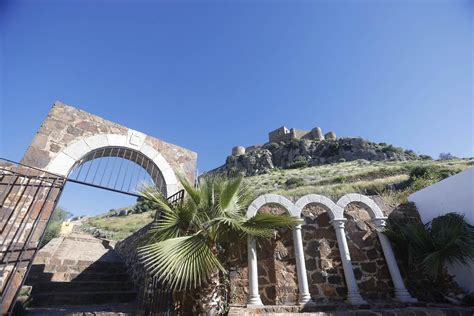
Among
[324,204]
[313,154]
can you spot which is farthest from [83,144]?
[313,154]

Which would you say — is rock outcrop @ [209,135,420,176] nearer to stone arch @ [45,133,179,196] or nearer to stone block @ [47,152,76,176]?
stone arch @ [45,133,179,196]

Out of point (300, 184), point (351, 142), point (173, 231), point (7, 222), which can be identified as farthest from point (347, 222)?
point (351, 142)

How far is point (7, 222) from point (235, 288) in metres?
4.47

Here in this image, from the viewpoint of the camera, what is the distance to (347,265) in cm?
494

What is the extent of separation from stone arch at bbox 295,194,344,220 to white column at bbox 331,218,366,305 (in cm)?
14

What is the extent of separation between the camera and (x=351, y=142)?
39625 mm

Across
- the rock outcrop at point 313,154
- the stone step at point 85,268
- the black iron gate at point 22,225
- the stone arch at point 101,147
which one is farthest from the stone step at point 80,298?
the rock outcrop at point 313,154

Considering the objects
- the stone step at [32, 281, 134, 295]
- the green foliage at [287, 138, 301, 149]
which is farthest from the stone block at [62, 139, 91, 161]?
the green foliage at [287, 138, 301, 149]

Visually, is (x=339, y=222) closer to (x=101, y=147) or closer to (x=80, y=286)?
(x=101, y=147)

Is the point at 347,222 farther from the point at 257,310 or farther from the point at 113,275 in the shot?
the point at 113,275

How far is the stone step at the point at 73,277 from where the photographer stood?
5695 millimetres

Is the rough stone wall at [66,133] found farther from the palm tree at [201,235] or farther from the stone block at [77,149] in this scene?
the palm tree at [201,235]

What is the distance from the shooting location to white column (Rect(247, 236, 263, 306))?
442cm

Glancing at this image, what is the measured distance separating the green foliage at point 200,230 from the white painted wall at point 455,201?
157 inches
